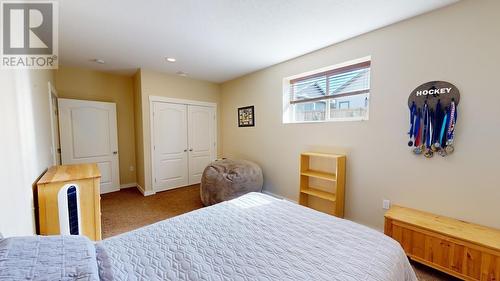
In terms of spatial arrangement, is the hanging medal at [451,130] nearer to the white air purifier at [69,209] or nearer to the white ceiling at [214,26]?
the white ceiling at [214,26]

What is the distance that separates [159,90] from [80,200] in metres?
2.59

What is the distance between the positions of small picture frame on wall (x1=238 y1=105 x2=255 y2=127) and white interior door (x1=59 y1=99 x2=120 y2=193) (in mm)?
2534

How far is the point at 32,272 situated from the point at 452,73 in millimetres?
3110

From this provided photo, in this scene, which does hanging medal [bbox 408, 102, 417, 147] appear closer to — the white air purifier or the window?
the window

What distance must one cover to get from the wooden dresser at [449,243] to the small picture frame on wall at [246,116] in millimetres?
2713

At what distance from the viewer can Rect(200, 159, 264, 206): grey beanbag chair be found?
10.5 feet

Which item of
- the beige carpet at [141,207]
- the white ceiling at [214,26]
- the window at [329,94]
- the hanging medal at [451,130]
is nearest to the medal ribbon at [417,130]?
the hanging medal at [451,130]

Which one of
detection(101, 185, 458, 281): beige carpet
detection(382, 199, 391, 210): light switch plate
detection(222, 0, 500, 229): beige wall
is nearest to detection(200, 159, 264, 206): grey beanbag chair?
detection(101, 185, 458, 281): beige carpet

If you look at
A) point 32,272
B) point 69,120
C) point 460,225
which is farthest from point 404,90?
point 69,120

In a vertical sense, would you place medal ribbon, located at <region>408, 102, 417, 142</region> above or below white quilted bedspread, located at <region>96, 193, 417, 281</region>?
above

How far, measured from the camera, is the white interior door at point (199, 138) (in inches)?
180

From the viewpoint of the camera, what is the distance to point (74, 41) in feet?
8.47

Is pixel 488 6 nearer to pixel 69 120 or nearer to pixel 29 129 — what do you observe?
pixel 29 129

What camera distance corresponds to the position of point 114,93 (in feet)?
13.7
